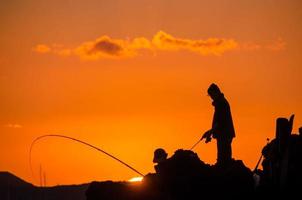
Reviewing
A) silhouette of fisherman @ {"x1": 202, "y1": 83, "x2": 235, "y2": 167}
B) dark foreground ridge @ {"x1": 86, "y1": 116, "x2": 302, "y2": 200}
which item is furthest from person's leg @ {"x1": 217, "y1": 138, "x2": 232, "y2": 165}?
dark foreground ridge @ {"x1": 86, "y1": 116, "x2": 302, "y2": 200}

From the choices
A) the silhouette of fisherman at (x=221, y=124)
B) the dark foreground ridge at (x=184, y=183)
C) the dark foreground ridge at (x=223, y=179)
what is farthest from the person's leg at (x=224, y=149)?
the dark foreground ridge at (x=184, y=183)

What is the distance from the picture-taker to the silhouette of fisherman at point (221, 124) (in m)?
23.5

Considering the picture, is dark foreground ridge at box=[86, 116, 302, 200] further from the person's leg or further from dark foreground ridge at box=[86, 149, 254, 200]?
the person's leg

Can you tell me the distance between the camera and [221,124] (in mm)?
23734

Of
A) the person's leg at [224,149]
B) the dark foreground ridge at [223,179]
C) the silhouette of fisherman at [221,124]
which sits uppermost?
the silhouette of fisherman at [221,124]

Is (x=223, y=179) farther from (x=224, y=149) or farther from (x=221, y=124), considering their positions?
(x=221, y=124)

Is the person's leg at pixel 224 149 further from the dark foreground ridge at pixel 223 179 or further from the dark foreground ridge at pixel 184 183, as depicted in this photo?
the dark foreground ridge at pixel 184 183

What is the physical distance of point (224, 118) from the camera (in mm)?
23766

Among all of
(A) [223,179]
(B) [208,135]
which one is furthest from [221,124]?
(A) [223,179]

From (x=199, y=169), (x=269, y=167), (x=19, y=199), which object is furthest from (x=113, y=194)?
(x=19, y=199)

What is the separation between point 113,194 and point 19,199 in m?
175

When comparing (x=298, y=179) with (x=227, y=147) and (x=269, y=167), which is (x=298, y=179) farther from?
(x=227, y=147)

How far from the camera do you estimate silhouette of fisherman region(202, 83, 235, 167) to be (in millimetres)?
23500

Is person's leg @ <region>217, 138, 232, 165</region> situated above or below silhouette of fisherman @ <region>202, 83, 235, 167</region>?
below
